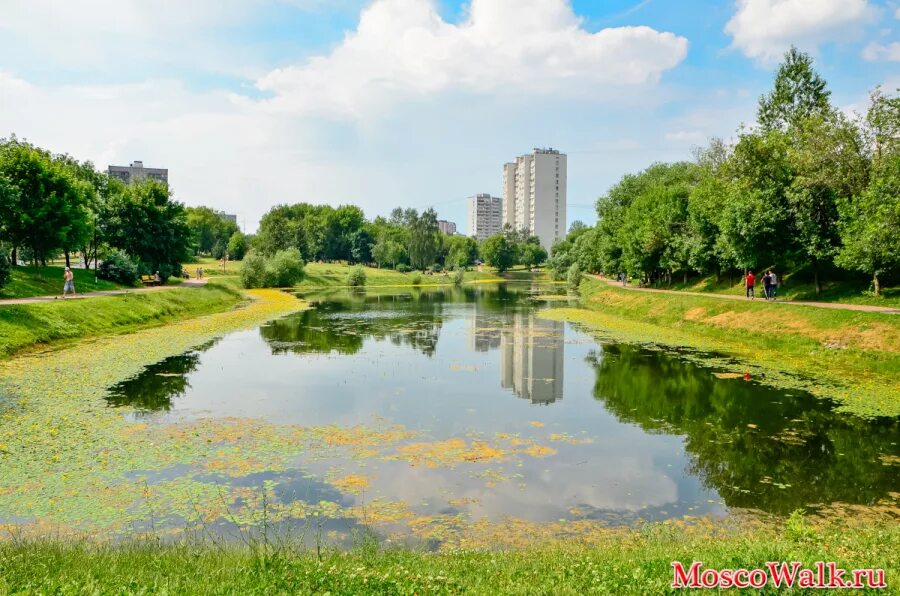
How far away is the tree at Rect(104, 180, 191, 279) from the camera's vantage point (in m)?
60.6

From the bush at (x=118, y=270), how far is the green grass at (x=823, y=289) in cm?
5598

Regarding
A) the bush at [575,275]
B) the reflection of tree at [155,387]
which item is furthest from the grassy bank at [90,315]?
the bush at [575,275]

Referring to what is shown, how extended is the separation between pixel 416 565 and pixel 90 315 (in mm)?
→ 35090

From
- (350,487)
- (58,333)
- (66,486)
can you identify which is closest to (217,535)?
(350,487)

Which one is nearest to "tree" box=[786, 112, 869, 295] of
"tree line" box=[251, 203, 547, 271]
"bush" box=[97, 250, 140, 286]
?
"bush" box=[97, 250, 140, 286]

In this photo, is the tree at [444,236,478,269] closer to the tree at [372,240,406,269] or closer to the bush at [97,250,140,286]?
the tree at [372,240,406,269]

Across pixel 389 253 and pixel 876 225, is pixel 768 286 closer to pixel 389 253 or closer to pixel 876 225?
pixel 876 225

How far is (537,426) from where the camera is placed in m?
18.6

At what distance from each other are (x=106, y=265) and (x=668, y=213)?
188 ft

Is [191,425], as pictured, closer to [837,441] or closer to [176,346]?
[176,346]

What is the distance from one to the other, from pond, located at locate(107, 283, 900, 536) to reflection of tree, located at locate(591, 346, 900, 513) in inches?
2.6

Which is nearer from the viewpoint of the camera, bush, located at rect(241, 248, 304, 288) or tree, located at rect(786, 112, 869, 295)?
tree, located at rect(786, 112, 869, 295)

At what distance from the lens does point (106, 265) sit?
2138 inches

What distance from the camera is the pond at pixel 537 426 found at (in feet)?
43.1
